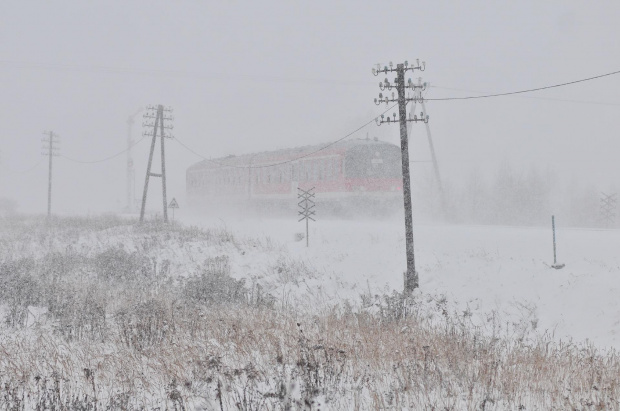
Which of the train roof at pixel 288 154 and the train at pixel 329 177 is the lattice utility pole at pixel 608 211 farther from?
the train roof at pixel 288 154

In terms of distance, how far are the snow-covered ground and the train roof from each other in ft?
19.0

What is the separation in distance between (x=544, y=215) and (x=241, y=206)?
78.5 ft

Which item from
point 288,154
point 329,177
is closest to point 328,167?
point 329,177

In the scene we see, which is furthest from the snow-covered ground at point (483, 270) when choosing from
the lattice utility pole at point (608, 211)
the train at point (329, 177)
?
the lattice utility pole at point (608, 211)

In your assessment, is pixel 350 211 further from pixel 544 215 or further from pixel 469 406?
pixel 544 215

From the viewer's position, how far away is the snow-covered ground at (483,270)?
32.8 feet

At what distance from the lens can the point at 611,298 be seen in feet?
32.0

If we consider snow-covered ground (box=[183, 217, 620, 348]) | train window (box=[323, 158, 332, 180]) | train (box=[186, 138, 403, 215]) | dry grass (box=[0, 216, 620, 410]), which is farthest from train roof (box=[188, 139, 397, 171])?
dry grass (box=[0, 216, 620, 410])

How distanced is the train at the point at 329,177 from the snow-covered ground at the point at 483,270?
4.30 m

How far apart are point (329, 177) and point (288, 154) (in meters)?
3.76

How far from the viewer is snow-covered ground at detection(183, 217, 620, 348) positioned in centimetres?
A: 998

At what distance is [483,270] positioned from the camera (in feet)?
40.0

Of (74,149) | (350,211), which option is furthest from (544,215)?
(74,149)

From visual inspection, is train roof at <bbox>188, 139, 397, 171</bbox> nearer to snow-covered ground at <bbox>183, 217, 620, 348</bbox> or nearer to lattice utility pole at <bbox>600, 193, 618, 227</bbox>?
snow-covered ground at <bbox>183, 217, 620, 348</bbox>
